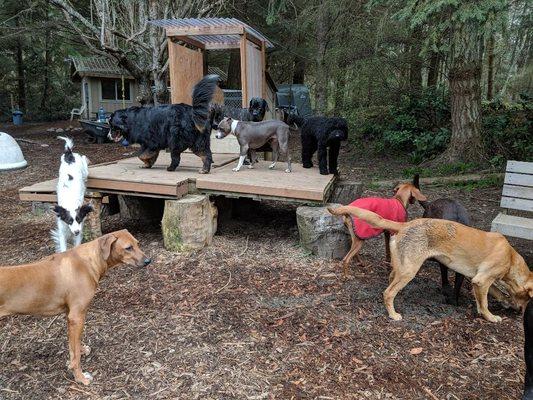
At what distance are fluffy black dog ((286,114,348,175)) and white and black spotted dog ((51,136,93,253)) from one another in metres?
3.14

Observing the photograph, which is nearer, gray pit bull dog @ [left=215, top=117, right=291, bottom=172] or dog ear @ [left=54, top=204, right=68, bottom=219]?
dog ear @ [left=54, top=204, right=68, bottom=219]

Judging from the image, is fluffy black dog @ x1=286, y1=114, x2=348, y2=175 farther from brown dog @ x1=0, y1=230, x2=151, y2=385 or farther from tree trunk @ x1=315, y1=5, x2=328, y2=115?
tree trunk @ x1=315, y1=5, x2=328, y2=115

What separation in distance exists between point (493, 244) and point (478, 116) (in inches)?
266

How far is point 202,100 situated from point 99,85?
69.5 feet

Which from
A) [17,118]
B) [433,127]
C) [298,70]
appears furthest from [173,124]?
[17,118]

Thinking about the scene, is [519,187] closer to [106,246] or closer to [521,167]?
[521,167]

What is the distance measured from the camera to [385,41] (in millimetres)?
11555

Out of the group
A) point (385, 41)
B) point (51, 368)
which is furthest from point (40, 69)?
point (51, 368)

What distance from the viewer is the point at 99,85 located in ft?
80.6

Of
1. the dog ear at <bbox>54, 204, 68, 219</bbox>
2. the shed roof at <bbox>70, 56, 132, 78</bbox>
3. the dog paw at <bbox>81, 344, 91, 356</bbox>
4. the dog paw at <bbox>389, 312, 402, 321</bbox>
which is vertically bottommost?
the dog paw at <bbox>81, 344, 91, 356</bbox>

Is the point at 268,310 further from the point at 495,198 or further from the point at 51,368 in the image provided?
the point at 495,198

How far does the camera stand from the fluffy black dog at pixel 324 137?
5.94 metres

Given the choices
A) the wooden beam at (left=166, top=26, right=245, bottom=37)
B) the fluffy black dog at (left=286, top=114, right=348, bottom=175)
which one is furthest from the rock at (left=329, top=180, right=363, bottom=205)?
the wooden beam at (left=166, top=26, right=245, bottom=37)

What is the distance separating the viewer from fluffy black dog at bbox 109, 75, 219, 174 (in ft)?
19.4
